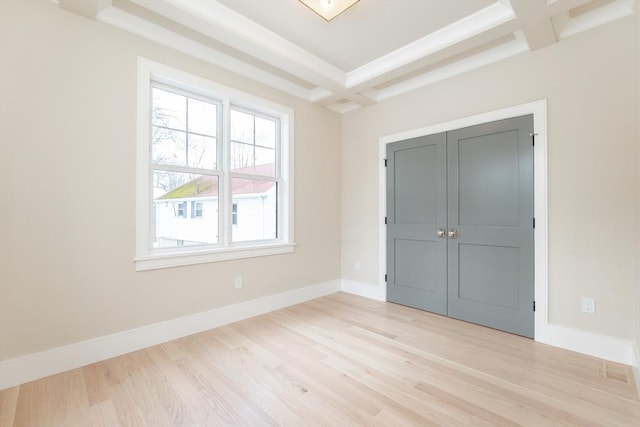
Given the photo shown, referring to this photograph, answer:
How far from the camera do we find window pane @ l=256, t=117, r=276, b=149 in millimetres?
3551

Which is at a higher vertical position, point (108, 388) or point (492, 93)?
point (492, 93)

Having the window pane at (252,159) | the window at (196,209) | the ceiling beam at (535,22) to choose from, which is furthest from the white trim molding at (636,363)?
the window at (196,209)

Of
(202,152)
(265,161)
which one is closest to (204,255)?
(202,152)

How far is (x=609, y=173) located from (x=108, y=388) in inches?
160

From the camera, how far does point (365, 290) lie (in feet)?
13.5

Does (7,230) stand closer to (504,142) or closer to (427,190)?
(427,190)

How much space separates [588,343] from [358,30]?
3353mm

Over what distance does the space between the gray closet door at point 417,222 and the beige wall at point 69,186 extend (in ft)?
8.01

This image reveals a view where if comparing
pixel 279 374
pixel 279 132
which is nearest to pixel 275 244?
pixel 279 132

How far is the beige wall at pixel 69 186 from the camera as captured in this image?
6.52 ft

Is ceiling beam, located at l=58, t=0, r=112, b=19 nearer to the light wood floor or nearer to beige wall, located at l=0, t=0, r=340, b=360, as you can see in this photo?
beige wall, located at l=0, t=0, r=340, b=360

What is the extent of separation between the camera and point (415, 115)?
141 inches

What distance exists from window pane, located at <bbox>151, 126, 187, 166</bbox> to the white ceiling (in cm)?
80

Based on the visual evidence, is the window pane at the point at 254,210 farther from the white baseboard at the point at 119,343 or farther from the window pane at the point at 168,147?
the white baseboard at the point at 119,343
